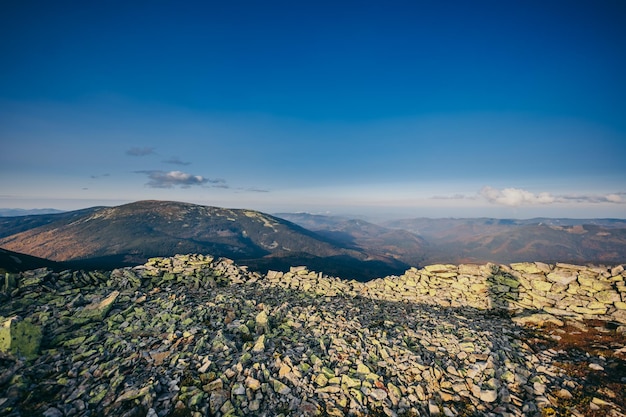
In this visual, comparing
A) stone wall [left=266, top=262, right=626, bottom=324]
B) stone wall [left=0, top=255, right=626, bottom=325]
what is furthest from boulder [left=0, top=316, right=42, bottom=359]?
stone wall [left=266, top=262, right=626, bottom=324]

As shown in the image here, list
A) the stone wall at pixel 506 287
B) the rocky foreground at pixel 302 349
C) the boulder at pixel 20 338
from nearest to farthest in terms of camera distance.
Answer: the rocky foreground at pixel 302 349
the boulder at pixel 20 338
the stone wall at pixel 506 287

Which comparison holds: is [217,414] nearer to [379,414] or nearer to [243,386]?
[243,386]

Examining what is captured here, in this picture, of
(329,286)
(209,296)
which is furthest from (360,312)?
(209,296)

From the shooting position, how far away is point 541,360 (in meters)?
14.8

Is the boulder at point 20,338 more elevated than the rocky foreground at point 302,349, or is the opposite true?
the boulder at point 20,338

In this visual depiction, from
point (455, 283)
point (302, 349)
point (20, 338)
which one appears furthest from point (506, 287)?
point (20, 338)

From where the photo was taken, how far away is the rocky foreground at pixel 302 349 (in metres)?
11.3

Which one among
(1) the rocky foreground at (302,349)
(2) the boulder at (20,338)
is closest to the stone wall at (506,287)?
(1) the rocky foreground at (302,349)

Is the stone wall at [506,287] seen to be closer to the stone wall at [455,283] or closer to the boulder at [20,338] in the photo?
the stone wall at [455,283]

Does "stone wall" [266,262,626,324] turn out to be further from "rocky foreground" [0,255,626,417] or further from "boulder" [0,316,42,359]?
"boulder" [0,316,42,359]

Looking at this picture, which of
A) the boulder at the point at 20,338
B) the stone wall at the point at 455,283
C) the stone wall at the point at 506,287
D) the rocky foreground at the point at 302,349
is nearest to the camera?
the rocky foreground at the point at 302,349

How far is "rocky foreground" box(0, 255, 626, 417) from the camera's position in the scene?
11.3 metres

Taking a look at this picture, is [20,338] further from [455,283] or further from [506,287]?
[506,287]

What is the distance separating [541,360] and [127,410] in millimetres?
20823
